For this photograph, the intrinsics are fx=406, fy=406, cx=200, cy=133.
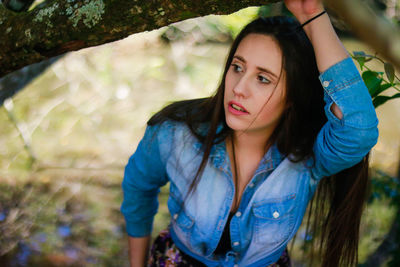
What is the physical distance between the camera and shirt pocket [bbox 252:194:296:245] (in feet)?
5.49

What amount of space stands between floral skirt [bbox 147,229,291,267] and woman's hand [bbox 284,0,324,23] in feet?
3.74

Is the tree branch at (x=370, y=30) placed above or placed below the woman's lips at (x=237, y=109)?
above

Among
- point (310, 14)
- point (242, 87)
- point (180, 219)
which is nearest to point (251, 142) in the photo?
point (242, 87)

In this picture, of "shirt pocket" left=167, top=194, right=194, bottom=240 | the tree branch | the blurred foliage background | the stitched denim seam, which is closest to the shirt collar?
"shirt pocket" left=167, top=194, right=194, bottom=240

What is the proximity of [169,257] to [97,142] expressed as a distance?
2.62 metres

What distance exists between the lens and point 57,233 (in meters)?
3.25

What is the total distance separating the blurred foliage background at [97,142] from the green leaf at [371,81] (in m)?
1.08

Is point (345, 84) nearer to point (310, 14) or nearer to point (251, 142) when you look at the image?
point (310, 14)

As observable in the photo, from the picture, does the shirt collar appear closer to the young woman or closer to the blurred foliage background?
the young woman

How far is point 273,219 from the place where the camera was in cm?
167

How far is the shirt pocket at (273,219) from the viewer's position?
1.67m

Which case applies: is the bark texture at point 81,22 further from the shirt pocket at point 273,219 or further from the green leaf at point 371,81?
the shirt pocket at point 273,219

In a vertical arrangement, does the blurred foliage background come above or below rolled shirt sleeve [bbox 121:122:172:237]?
below

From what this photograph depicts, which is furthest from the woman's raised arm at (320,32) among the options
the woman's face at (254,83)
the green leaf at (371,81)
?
the woman's face at (254,83)
